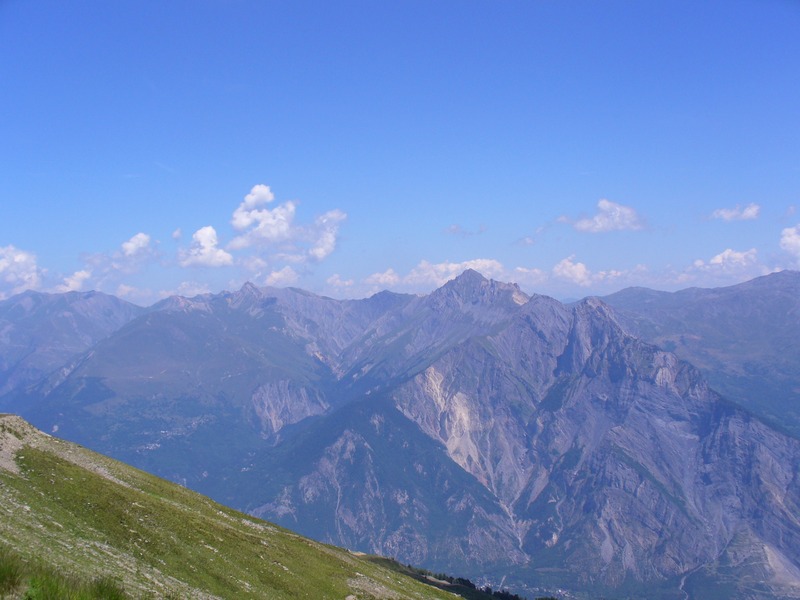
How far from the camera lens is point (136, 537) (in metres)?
59.3

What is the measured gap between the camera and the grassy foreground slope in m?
49.7

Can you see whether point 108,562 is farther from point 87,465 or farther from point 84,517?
point 87,465

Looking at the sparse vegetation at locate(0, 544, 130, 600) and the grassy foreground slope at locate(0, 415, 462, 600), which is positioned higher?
the sparse vegetation at locate(0, 544, 130, 600)

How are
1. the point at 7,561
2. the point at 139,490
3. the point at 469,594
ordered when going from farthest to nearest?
the point at 469,594
the point at 139,490
the point at 7,561

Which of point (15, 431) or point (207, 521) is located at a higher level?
point (15, 431)

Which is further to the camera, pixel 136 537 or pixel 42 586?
pixel 136 537

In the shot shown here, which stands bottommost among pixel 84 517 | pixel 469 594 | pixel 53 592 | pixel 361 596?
pixel 469 594

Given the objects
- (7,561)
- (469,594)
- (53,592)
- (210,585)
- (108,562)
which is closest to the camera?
(53,592)

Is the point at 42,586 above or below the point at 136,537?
above

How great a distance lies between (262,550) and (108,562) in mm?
30933

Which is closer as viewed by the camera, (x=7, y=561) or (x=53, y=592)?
(x=53, y=592)

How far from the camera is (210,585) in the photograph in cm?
5753

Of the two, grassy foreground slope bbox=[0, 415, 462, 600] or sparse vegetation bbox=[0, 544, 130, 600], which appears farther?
grassy foreground slope bbox=[0, 415, 462, 600]

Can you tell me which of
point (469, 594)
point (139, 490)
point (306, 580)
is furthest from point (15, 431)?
point (469, 594)
